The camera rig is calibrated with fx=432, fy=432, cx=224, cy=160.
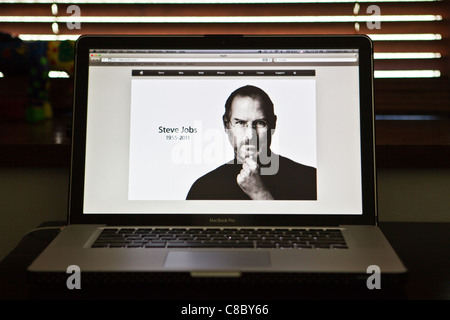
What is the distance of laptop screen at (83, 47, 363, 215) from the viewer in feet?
2.29

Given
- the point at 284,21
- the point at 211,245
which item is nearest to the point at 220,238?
the point at 211,245

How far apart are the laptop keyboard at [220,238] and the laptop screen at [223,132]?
0.04 metres

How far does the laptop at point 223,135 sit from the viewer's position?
69 centimetres

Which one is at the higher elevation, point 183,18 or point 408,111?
point 183,18

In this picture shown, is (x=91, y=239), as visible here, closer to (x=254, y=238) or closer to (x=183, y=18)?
(x=254, y=238)

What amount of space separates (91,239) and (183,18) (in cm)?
74

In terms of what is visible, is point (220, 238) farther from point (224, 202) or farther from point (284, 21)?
point (284, 21)

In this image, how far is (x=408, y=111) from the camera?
1113 mm

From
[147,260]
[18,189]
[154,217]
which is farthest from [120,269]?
A: [18,189]

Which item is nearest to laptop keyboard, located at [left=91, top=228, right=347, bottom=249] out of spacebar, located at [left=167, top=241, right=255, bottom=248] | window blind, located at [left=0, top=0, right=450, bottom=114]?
spacebar, located at [left=167, top=241, right=255, bottom=248]

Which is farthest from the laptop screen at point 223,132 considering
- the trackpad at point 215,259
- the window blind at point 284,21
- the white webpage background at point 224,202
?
the window blind at point 284,21

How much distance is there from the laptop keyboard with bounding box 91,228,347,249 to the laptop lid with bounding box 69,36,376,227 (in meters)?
0.03

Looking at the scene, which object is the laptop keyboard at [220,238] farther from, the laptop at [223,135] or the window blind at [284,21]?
the window blind at [284,21]
